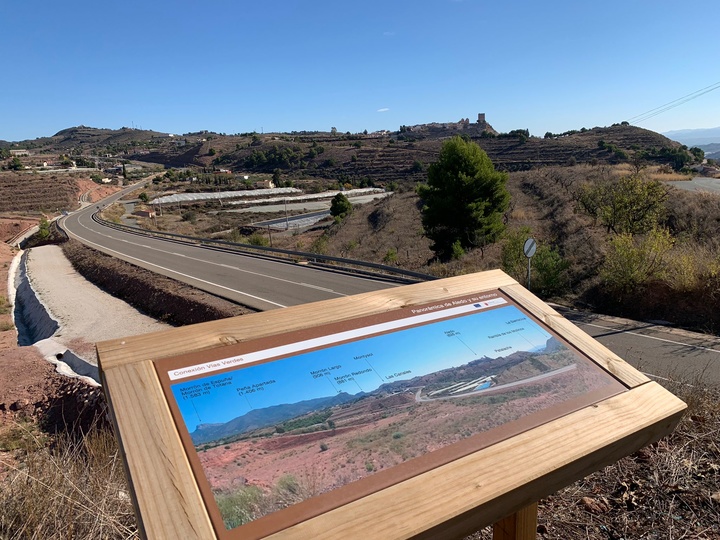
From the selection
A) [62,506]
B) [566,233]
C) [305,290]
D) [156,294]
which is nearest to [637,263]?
[305,290]

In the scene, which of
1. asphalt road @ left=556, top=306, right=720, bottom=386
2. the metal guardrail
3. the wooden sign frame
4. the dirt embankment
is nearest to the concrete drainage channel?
the dirt embankment

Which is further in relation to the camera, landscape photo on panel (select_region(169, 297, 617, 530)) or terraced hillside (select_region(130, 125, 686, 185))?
terraced hillside (select_region(130, 125, 686, 185))

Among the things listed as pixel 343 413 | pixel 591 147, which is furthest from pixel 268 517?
pixel 591 147

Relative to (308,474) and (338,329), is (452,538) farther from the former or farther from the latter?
(338,329)

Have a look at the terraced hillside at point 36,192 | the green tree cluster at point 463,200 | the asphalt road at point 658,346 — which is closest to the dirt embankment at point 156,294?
the asphalt road at point 658,346

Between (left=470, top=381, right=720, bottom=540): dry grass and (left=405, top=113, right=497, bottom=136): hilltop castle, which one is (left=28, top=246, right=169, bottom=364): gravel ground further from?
(left=405, top=113, right=497, bottom=136): hilltop castle

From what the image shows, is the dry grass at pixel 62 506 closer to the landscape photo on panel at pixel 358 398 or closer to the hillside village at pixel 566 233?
the hillside village at pixel 566 233
